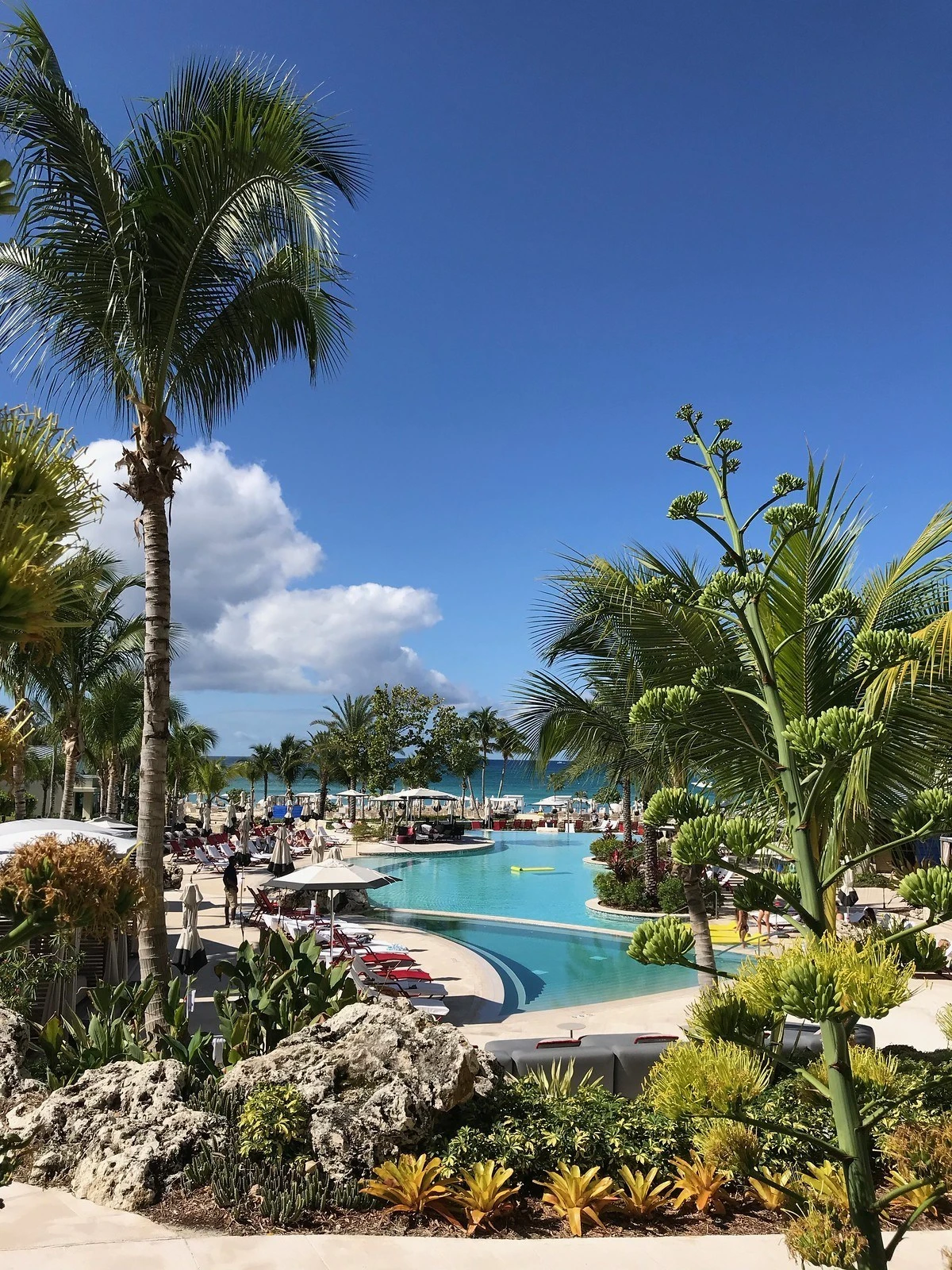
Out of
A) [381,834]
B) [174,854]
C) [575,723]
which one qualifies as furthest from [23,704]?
[381,834]

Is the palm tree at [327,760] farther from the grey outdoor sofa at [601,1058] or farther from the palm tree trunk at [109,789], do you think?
the grey outdoor sofa at [601,1058]

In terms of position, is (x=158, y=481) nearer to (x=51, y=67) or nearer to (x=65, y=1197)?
(x=51, y=67)

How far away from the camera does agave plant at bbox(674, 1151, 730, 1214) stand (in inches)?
248

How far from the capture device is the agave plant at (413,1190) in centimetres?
602

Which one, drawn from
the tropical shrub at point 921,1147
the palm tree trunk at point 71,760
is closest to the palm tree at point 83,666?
the palm tree trunk at point 71,760

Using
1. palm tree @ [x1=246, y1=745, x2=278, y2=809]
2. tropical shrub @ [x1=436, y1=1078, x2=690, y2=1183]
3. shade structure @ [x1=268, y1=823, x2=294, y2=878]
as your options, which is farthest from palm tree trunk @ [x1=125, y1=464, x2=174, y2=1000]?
palm tree @ [x1=246, y1=745, x2=278, y2=809]

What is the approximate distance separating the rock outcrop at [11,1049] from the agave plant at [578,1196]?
16.1ft

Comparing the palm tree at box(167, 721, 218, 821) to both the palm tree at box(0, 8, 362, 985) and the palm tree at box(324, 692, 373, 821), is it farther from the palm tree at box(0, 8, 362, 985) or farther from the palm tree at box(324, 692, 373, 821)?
the palm tree at box(0, 8, 362, 985)

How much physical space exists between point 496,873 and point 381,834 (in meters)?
13.6

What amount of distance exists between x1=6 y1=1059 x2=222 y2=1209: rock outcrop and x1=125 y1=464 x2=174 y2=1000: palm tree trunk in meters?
1.13

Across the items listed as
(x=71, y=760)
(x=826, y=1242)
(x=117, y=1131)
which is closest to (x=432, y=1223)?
(x=117, y=1131)

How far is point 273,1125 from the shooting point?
6289 millimetres

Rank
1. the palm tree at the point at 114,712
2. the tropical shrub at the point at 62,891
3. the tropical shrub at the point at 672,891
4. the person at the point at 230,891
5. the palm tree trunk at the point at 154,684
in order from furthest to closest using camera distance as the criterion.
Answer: the palm tree at the point at 114,712
the tropical shrub at the point at 672,891
the person at the point at 230,891
the palm tree trunk at the point at 154,684
the tropical shrub at the point at 62,891

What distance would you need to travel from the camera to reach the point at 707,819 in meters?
3.24
